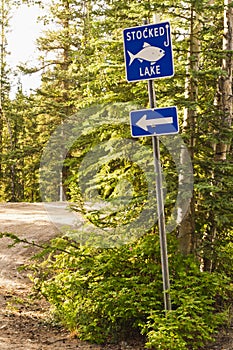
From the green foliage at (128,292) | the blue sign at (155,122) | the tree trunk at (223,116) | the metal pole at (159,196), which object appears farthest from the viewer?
the tree trunk at (223,116)

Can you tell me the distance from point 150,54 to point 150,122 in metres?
0.79

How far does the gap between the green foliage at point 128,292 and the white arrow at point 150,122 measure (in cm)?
203

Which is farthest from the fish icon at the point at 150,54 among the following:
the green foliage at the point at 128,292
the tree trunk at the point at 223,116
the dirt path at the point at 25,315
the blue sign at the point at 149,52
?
the dirt path at the point at 25,315

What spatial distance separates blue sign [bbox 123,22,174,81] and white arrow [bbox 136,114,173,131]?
49 centimetres

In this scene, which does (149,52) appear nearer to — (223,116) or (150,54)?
(150,54)

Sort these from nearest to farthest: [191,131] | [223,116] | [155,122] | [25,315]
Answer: [155,122], [191,131], [223,116], [25,315]

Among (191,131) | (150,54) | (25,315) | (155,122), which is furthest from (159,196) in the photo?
(25,315)

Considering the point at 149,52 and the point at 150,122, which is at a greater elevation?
the point at 149,52

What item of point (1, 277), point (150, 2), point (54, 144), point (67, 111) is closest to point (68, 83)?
point (67, 111)

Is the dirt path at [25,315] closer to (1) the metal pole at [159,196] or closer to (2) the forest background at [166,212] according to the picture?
(2) the forest background at [166,212]

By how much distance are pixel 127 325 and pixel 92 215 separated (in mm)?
1622

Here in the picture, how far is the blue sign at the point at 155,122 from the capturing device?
5.41 m

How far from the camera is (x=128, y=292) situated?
627 cm

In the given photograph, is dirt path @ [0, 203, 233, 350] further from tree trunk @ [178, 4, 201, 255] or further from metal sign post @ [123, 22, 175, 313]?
metal sign post @ [123, 22, 175, 313]
